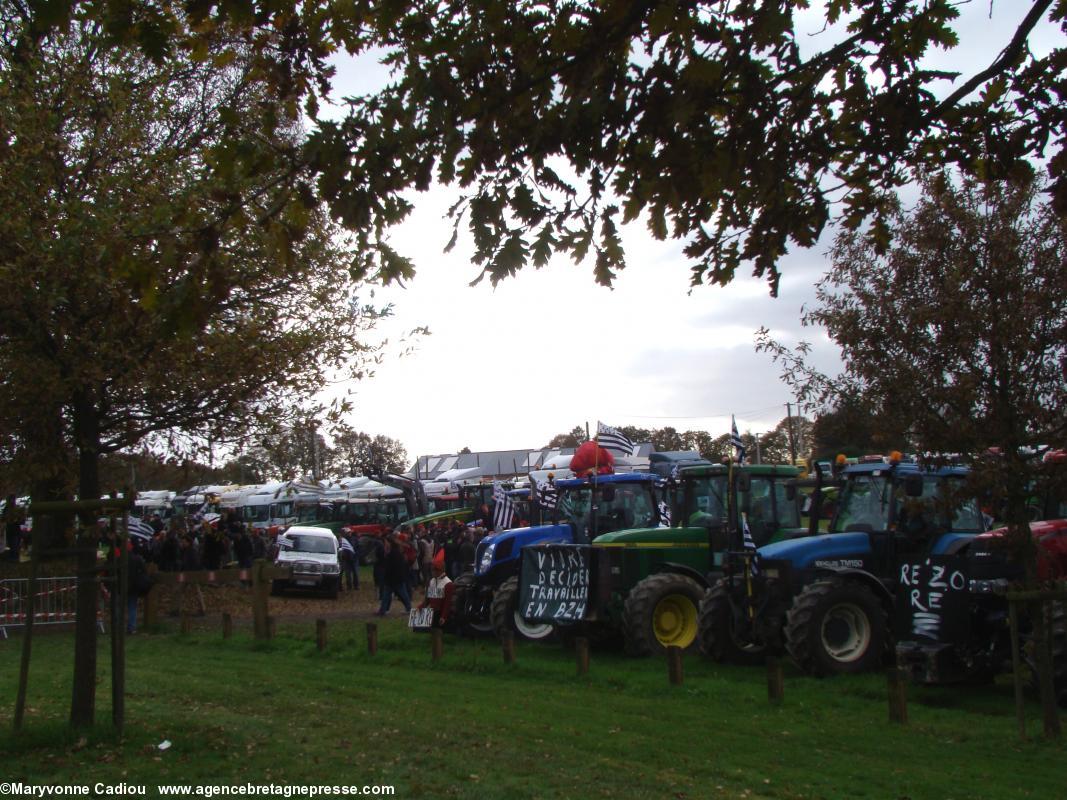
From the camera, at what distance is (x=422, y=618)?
18062mm

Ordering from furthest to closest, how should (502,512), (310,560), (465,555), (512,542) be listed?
1. (310,560)
2. (465,555)
3. (502,512)
4. (512,542)

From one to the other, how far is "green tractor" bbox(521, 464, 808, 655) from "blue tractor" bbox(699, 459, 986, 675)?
1.10 meters

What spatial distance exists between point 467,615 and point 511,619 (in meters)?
1.35

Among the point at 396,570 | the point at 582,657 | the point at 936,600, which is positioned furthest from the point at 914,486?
the point at 396,570

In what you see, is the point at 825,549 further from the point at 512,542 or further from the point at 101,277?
the point at 101,277

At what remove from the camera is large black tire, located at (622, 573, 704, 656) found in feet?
50.0

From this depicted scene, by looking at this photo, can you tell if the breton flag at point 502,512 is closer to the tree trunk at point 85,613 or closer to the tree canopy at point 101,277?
the tree canopy at point 101,277

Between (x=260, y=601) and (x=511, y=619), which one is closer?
(x=511, y=619)

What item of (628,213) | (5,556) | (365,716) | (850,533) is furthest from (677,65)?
(5,556)

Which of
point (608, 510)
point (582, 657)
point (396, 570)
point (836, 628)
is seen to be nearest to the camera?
point (836, 628)

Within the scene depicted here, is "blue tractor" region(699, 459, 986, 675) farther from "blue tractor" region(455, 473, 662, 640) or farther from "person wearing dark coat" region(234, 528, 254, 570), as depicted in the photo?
"person wearing dark coat" region(234, 528, 254, 570)

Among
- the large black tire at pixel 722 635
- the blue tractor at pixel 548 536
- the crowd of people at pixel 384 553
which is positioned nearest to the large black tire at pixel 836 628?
the large black tire at pixel 722 635

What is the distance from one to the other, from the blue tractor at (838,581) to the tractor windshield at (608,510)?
513 cm

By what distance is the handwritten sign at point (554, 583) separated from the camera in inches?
628
